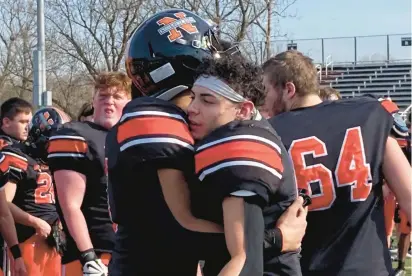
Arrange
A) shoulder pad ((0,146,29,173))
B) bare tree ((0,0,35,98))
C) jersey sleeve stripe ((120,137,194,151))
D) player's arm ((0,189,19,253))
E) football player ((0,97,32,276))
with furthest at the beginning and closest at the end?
bare tree ((0,0,35,98))
football player ((0,97,32,276))
shoulder pad ((0,146,29,173))
player's arm ((0,189,19,253))
jersey sleeve stripe ((120,137,194,151))

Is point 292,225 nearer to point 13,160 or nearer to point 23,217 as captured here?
point 13,160

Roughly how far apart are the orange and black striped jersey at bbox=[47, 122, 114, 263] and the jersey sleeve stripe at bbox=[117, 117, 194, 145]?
7.41ft

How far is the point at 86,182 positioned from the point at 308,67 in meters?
1.70

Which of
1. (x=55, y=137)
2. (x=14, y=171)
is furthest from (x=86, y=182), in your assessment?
(x=14, y=171)

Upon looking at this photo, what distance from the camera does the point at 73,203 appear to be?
4.59 metres

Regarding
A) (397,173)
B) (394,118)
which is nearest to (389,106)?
(394,118)

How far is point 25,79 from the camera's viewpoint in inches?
1151

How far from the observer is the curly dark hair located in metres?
2.48

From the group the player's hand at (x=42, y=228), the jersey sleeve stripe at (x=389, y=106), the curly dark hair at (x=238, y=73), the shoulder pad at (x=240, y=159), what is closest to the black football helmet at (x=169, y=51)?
the curly dark hair at (x=238, y=73)

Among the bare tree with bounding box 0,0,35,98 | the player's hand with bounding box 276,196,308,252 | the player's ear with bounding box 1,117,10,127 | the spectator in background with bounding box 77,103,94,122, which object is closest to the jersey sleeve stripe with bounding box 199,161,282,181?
the player's hand with bounding box 276,196,308,252

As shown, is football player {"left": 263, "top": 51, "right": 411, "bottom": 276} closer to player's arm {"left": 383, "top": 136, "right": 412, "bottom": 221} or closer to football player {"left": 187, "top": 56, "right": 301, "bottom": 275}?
player's arm {"left": 383, "top": 136, "right": 412, "bottom": 221}

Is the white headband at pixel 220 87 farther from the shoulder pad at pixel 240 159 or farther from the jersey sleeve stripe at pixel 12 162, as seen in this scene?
the jersey sleeve stripe at pixel 12 162

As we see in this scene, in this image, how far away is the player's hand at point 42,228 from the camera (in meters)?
6.12

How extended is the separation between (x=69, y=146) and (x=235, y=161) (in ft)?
8.34
